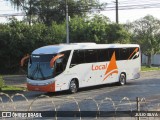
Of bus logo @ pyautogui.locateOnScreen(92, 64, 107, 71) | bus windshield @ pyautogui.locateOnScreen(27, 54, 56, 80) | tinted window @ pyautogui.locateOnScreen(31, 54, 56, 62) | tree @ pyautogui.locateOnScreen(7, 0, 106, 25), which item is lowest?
bus logo @ pyautogui.locateOnScreen(92, 64, 107, 71)

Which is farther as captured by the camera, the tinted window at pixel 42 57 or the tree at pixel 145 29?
the tree at pixel 145 29

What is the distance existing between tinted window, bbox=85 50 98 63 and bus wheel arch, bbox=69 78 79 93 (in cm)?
161

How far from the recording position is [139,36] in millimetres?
66438

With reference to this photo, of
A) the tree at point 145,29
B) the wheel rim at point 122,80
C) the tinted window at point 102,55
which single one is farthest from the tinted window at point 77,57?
the tree at point 145,29

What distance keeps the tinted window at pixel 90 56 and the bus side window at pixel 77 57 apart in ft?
1.67

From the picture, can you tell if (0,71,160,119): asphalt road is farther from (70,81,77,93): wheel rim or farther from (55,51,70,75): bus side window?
(55,51,70,75): bus side window

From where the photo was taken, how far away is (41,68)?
22.2 m

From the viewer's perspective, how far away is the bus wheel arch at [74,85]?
23109 millimetres

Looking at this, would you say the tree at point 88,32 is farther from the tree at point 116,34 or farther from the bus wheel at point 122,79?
the bus wheel at point 122,79

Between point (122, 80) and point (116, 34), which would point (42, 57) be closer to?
point (122, 80)

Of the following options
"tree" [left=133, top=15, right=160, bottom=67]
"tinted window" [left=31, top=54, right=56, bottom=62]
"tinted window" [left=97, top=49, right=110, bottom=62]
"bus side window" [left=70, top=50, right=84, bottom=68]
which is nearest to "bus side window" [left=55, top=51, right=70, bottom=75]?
"tinted window" [left=31, top=54, right=56, bottom=62]

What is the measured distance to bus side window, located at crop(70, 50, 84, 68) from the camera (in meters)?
23.2

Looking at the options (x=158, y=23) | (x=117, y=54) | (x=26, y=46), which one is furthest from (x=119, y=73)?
(x=158, y=23)

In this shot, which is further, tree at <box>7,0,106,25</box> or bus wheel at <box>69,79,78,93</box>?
tree at <box>7,0,106,25</box>
